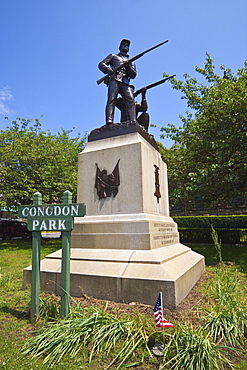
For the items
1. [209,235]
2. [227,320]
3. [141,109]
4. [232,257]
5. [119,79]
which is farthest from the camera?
[209,235]

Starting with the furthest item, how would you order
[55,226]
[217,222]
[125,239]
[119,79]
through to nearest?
[217,222] → [119,79] → [125,239] → [55,226]

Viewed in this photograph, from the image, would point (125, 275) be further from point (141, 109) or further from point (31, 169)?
point (31, 169)

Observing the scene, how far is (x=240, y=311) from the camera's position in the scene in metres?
3.42

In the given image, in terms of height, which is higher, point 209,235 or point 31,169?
point 31,169

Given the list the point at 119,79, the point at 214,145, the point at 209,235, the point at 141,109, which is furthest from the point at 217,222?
the point at 119,79

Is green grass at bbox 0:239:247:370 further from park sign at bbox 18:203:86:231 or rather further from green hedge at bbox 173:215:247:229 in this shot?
green hedge at bbox 173:215:247:229

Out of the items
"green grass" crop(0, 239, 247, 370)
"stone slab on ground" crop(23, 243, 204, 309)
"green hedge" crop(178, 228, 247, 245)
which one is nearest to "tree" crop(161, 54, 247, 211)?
"green hedge" crop(178, 228, 247, 245)

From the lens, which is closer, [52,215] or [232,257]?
[52,215]

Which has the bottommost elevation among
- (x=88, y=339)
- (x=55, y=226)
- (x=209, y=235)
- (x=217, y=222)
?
(x=209, y=235)

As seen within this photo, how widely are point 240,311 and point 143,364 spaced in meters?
1.61

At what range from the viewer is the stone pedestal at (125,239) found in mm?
4258

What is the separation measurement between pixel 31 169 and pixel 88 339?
16.0 m

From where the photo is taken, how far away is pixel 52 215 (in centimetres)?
379

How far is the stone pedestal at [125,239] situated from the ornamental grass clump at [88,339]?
1.02m
